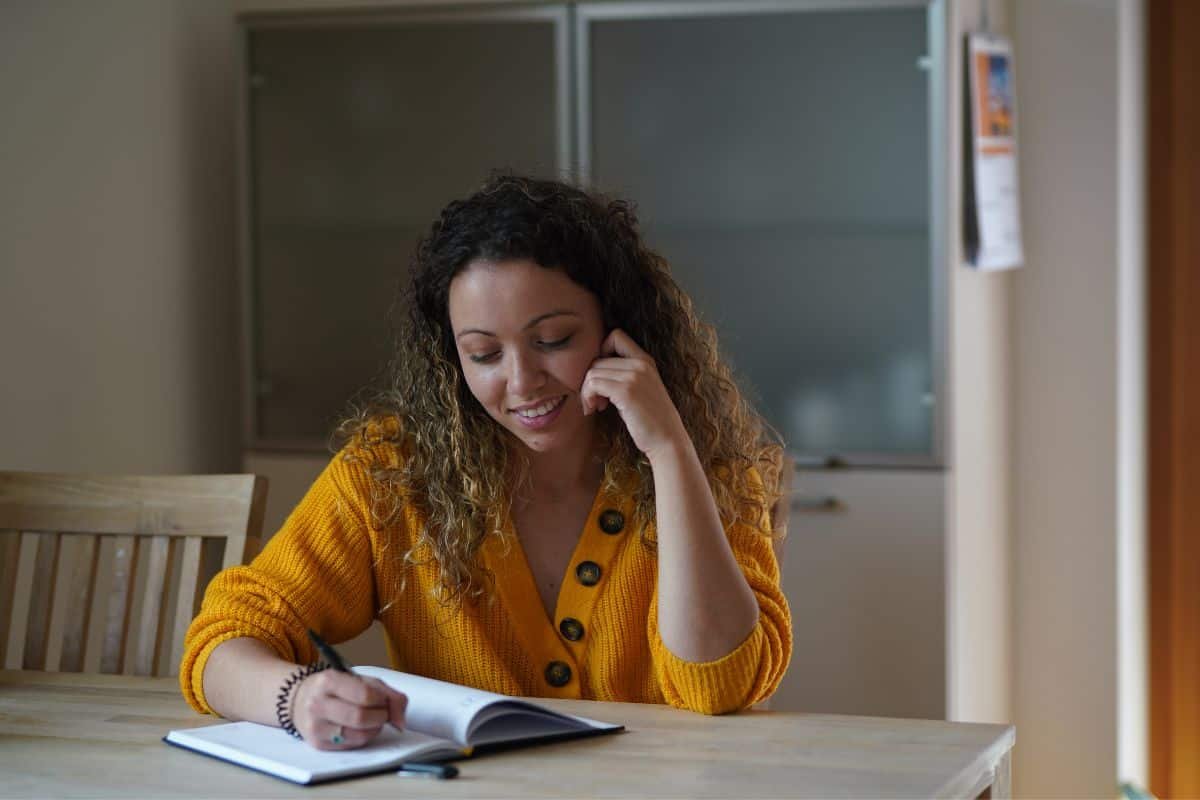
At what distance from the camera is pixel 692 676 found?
1515 millimetres

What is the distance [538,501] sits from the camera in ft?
5.92

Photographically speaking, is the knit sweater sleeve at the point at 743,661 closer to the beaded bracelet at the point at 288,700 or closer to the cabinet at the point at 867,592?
the beaded bracelet at the point at 288,700

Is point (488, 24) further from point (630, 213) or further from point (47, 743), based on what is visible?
point (47, 743)

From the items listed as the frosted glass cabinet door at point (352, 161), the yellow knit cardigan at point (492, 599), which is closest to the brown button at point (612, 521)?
the yellow knit cardigan at point (492, 599)

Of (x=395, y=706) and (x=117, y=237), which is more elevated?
(x=117, y=237)

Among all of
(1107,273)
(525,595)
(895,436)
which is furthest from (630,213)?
(1107,273)

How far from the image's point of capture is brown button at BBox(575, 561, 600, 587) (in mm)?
1717

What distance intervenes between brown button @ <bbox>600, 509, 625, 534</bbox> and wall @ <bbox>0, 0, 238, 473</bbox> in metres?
1.20

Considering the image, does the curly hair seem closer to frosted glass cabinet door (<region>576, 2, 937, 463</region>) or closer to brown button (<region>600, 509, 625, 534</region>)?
brown button (<region>600, 509, 625, 534</region>)

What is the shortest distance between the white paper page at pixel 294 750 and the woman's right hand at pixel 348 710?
1cm

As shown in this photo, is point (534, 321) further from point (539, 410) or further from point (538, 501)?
point (538, 501)

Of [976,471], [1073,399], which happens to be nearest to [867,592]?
[976,471]

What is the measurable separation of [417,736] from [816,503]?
5.53 feet

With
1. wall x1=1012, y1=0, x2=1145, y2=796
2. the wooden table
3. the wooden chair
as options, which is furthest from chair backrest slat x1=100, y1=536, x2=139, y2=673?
wall x1=1012, y1=0, x2=1145, y2=796
